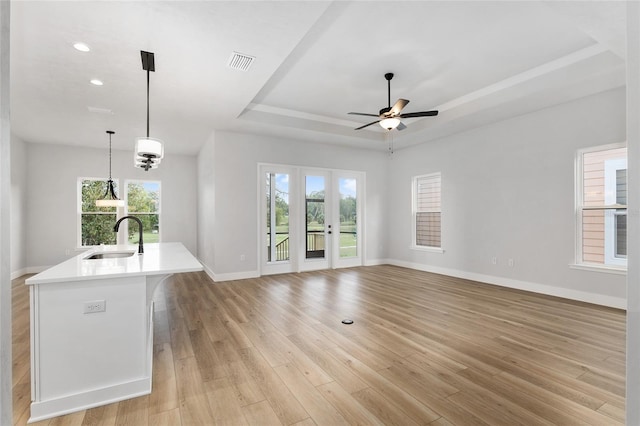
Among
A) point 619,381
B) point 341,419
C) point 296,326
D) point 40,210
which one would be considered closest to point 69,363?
point 341,419

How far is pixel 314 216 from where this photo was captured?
6.92 meters

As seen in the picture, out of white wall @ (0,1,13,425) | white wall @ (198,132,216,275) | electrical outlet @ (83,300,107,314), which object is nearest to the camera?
white wall @ (0,1,13,425)

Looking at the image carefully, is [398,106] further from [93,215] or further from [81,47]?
[93,215]

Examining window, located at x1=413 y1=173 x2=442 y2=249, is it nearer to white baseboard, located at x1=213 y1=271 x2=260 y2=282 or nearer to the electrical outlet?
white baseboard, located at x1=213 y1=271 x2=260 y2=282

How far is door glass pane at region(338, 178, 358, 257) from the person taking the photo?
7297 mm

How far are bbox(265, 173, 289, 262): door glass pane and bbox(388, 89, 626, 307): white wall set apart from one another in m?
3.17

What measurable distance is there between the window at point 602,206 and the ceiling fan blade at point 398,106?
2.82 meters

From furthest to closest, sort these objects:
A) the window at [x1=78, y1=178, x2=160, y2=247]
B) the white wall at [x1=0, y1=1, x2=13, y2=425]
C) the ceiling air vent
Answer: the window at [x1=78, y1=178, x2=160, y2=247] < the ceiling air vent < the white wall at [x1=0, y1=1, x2=13, y2=425]

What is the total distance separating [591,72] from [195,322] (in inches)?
222

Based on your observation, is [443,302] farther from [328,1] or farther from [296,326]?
[328,1]

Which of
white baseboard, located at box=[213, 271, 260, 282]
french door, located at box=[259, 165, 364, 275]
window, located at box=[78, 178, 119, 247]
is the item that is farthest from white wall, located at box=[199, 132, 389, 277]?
window, located at box=[78, 178, 119, 247]

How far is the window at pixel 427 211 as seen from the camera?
667 centimetres

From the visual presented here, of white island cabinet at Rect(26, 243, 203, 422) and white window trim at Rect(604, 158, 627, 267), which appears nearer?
white island cabinet at Rect(26, 243, 203, 422)

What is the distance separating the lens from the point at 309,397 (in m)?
2.11
